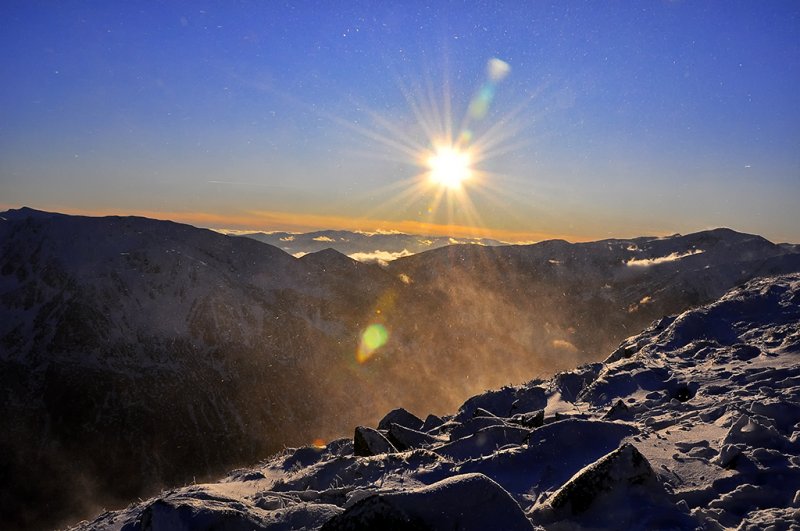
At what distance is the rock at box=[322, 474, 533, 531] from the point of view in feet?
18.7

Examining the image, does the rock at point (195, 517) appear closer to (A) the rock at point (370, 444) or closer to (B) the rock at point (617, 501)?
(B) the rock at point (617, 501)

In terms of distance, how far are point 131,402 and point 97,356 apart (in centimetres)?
1906

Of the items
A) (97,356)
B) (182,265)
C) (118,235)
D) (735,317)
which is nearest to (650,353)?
(735,317)

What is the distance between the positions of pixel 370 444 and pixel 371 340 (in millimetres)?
171461

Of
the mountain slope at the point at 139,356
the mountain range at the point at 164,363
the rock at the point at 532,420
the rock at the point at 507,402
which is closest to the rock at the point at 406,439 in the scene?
the rock at the point at 532,420

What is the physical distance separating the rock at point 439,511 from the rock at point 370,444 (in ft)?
22.0

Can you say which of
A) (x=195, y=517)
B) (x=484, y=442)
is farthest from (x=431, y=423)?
(x=195, y=517)

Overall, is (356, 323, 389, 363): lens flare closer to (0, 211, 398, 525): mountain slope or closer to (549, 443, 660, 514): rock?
(0, 211, 398, 525): mountain slope

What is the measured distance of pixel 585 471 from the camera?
23.3ft

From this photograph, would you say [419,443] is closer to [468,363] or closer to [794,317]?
[794,317]

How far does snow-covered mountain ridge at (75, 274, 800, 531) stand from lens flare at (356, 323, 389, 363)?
159441mm

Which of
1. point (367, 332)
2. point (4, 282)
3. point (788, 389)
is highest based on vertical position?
point (788, 389)

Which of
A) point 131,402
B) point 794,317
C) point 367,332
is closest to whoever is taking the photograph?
point 794,317

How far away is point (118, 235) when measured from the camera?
6339 inches
